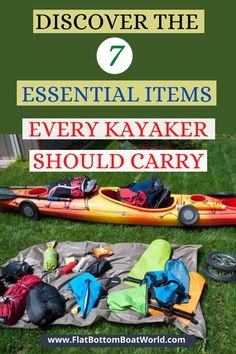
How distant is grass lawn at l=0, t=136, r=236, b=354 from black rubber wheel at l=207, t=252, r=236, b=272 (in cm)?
24

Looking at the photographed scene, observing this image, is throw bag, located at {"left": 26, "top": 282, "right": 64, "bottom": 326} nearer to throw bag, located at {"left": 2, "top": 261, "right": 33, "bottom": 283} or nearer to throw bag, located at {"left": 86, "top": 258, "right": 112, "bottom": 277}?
throw bag, located at {"left": 2, "top": 261, "right": 33, "bottom": 283}

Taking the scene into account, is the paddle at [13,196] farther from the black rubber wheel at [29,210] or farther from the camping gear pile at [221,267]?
the camping gear pile at [221,267]

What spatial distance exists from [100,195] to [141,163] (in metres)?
2.80

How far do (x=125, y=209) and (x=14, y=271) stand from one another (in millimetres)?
2247

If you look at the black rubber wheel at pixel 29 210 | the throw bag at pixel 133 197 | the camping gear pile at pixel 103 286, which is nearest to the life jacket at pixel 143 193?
the throw bag at pixel 133 197

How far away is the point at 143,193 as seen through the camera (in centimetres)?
649

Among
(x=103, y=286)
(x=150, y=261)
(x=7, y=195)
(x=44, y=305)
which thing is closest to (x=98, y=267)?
(x=103, y=286)

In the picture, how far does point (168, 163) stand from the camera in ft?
29.9

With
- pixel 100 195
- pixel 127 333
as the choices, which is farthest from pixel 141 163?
pixel 127 333

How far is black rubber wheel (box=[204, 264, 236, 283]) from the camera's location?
492cm

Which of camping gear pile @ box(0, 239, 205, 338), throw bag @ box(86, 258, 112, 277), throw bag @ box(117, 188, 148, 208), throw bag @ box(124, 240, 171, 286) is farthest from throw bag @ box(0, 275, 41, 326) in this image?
throw bag @ box(117, 188, 148, 208)

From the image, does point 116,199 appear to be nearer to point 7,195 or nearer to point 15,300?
point 7,195

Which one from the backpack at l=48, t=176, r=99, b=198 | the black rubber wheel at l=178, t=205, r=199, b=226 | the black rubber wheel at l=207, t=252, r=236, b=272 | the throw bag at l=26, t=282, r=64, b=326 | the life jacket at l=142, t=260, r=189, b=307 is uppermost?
the backpack at l=48, t=176, r=99, b=198

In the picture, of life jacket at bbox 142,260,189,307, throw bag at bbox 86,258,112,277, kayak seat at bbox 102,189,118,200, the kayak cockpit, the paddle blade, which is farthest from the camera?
the paddle blade
